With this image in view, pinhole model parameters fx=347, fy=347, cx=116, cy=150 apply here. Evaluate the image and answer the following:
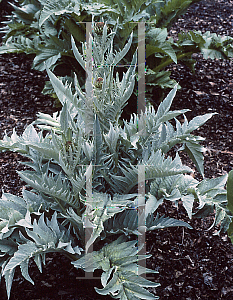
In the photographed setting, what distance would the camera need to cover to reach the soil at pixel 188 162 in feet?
6.33

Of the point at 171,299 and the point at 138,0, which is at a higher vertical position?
the point at 138,0

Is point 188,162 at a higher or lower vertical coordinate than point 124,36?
lower

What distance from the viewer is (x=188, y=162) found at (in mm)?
2832

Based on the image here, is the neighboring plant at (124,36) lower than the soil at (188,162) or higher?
higher

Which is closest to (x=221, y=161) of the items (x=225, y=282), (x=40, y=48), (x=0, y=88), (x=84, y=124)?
(x=225, y=282)

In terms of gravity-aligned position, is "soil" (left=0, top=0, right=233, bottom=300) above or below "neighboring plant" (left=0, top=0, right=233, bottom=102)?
below

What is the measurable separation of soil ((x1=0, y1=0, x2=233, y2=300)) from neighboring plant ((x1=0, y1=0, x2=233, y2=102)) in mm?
399

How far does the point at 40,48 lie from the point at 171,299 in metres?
2.28

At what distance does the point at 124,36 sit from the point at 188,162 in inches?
46.6

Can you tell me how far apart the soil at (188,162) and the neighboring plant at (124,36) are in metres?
0.40

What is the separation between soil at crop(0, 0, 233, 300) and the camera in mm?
1930

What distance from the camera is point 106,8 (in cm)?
287

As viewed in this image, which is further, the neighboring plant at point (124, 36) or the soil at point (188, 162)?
the neighboring plant at point (124, 36)

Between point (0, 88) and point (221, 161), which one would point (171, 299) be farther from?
point (0, 88)
